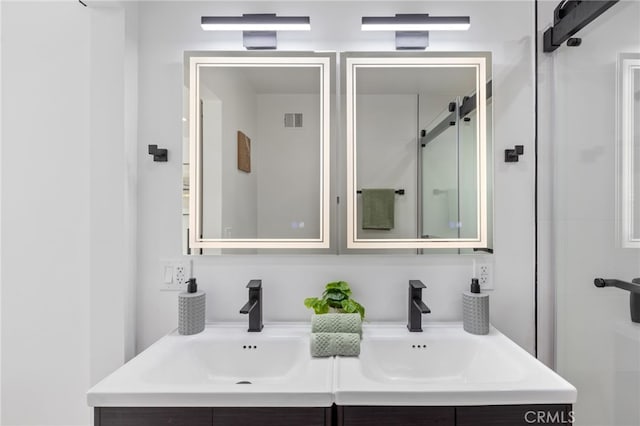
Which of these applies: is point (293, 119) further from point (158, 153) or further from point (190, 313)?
point (190, 313)

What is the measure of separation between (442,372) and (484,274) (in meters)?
0.41

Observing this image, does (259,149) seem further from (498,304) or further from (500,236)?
(498,304)

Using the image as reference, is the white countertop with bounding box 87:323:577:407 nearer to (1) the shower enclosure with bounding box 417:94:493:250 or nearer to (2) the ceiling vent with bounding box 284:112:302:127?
(1) the shower enclosure with bounding box 417:94:493:250

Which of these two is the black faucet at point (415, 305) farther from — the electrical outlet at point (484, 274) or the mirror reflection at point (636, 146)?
the mirror reflection at point (636, 146)

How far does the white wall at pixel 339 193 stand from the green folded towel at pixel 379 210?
12 cm

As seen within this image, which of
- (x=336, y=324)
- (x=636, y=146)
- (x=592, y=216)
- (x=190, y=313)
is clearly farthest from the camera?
(x=190, y=313)

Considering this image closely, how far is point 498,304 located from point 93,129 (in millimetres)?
1668

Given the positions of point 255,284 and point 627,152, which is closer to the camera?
point 627,152

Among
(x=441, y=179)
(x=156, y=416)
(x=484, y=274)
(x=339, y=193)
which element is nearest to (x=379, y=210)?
(x=339, y=193)

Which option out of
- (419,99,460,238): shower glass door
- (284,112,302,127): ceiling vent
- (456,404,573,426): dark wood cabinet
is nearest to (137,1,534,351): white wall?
(419,99,460,238): shower glass door

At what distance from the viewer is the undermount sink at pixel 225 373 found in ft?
3.02

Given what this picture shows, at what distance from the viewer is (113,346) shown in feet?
4.33

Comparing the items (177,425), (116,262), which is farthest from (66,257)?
(177,425)

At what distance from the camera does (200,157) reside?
140 cm
